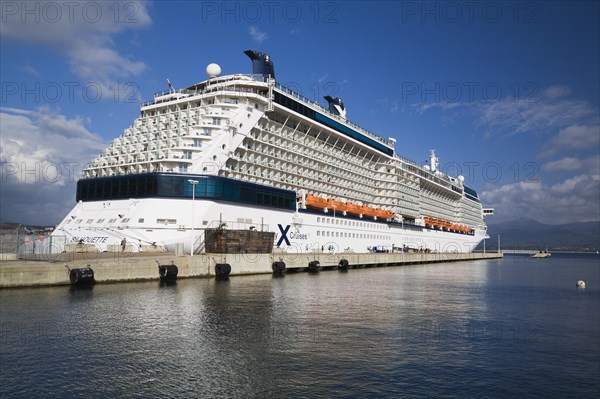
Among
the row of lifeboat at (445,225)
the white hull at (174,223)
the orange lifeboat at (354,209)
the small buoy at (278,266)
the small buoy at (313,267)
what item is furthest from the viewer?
the row of lifeboat at (445,225)

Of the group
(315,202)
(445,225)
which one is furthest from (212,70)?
(445,225)

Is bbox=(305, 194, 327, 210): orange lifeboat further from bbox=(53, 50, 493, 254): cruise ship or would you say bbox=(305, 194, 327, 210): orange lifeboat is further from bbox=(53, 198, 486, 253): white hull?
bbox=(53, 198, 486, 253): white hull

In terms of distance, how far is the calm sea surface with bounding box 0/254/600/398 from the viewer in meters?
14.0

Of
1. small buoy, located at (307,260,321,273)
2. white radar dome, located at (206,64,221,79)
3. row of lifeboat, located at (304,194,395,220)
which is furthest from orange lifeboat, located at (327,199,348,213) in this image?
white radar dome, located at (206,64,221,79)

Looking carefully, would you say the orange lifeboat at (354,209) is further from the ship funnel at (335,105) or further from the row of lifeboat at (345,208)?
the ship funnel at (335,105)

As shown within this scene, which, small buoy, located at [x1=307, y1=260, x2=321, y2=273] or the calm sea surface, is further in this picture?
small buoy, located at [x1=307, y1=260, x2=321, y2=273]

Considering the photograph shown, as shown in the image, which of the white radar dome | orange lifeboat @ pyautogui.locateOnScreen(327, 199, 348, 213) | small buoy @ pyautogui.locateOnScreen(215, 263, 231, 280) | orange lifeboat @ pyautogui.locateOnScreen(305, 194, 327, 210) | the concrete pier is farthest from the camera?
orange lifeboat @ pyautogui.locateOnScreen(327, 199, 348, 213)

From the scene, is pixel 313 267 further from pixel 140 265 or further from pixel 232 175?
pixel 140 265

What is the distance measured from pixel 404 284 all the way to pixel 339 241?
22.2 metres

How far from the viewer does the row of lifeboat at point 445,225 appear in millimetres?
103938

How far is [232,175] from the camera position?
50.2 metres

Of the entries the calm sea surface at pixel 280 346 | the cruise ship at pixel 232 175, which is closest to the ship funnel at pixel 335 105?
the cruise ship at pixel 232 175

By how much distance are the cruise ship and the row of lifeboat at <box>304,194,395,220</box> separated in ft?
0.70

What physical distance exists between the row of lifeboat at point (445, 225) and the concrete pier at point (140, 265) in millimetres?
46618
